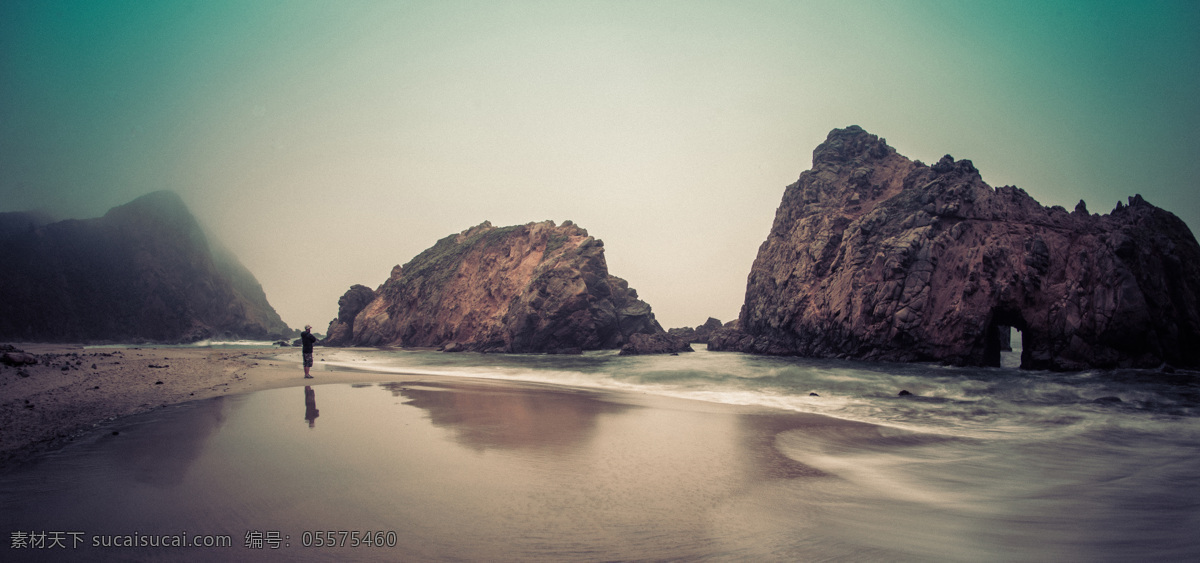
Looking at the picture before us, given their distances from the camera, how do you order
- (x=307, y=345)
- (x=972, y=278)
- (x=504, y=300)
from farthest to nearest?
1. (x=504, y=300)
2. (x=972, y=278)
3. (x=307, y=345)

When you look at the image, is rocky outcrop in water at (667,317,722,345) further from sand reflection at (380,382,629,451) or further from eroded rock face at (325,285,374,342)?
sand reflection at (380,382,629,451)

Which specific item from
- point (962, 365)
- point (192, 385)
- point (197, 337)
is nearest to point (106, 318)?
point (197, 337)

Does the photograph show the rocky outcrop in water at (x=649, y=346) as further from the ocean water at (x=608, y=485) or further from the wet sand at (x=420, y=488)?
the wet sand at (x=420, y=488)

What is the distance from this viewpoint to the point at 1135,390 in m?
12.9

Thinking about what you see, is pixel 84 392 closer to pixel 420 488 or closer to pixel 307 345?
pixel 307 345

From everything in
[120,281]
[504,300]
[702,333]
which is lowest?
[702,333]

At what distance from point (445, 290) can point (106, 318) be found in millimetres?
37360

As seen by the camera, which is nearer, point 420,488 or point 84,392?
point 420,488

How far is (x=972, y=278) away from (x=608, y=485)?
2756cm

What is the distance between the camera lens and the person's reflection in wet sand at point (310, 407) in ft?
20.8

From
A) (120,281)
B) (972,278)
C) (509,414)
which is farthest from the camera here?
(120,281)

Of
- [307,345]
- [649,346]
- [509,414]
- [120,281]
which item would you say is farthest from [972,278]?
[120,281]

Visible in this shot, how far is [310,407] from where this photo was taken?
7.43 meters

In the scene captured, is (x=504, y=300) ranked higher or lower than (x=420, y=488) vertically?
higher
